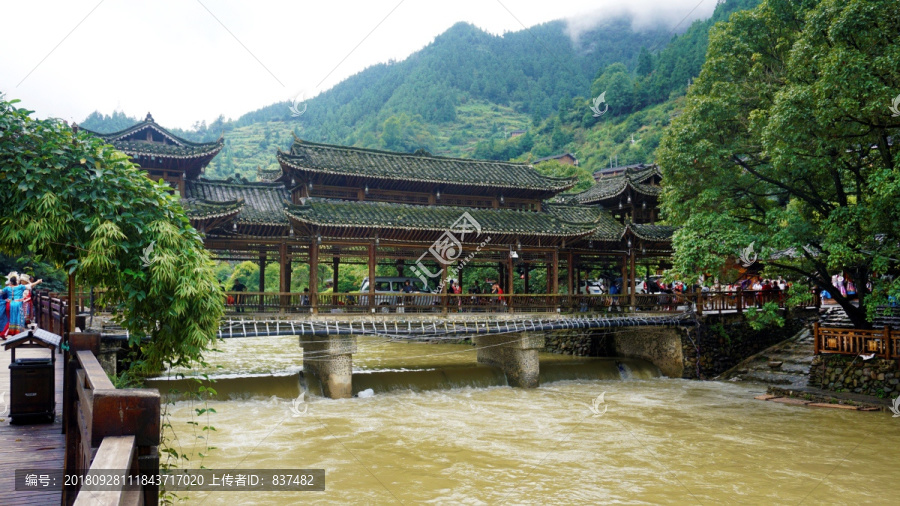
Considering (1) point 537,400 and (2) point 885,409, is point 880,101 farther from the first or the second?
(1) point 537,400

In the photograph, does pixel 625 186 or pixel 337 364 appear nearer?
pixel 337 364

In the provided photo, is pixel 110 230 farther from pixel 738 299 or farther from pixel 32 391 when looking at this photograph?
pixel 738 299

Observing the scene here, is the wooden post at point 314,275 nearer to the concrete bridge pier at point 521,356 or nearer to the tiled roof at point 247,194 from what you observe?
the tiled roof at point 247,194

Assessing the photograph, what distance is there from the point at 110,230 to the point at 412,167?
16.7 meters

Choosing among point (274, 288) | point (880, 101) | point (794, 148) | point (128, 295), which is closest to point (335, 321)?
point (128, 295)

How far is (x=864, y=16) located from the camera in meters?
13.2

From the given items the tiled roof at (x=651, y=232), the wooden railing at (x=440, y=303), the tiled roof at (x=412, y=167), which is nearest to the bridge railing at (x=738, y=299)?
the wooden railing at (x=440, y=303)

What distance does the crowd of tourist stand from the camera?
1186 centimetres

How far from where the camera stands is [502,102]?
4742 inches

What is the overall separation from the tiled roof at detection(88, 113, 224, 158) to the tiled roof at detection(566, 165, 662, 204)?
1505cm

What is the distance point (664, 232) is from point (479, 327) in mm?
9306

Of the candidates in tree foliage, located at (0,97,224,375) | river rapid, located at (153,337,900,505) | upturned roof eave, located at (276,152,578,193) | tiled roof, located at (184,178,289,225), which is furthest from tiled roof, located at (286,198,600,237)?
tree foliage, located at (0,97,224,375)

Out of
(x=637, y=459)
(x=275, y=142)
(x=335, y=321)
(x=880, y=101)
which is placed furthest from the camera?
(x=275, y=142)

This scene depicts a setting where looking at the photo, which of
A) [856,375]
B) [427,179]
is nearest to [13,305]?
[427,179]
